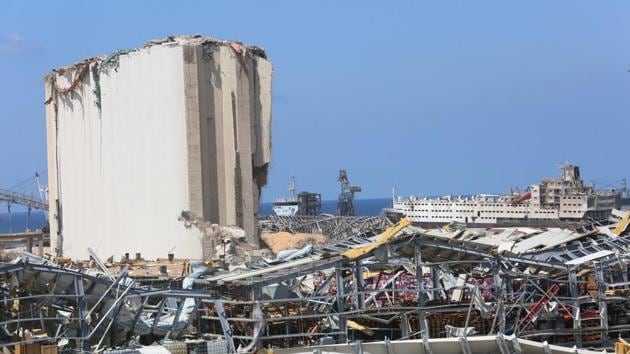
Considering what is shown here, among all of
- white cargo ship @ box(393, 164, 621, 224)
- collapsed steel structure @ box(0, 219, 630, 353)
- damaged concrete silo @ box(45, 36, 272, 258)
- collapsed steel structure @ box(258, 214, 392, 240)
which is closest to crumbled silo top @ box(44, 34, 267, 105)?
damaged concrete silo @ box(45, 36, 272, 258)

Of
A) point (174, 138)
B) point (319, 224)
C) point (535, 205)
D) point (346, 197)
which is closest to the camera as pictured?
point (174, 138)

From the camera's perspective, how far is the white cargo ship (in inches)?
3167

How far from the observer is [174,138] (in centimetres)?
3616

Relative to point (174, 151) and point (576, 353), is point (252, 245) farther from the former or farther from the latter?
point (576, 353)

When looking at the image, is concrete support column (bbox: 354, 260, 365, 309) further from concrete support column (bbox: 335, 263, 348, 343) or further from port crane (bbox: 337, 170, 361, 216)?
port crane (bbox: 337, 170, 361, 216)

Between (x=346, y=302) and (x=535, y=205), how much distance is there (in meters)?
63.2

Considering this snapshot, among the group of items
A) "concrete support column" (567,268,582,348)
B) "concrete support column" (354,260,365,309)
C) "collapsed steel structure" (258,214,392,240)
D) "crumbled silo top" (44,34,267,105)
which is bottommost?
"concrete support column" (567,268,582,348)

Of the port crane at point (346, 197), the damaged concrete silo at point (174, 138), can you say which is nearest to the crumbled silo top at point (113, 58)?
the damaged concrete silo at point (174, 138)

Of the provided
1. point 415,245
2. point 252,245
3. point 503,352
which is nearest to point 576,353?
point 503,352

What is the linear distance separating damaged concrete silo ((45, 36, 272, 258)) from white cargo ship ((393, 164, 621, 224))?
150ft

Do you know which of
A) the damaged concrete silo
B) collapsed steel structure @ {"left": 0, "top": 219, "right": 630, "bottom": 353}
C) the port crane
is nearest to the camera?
collapsed steel structure @ {"left": 0, "top": 219, "right": 630, "bottom": 353}

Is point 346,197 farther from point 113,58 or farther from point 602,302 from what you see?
point 602,302

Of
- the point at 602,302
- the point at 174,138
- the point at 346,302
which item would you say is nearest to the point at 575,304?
the point at 602,302

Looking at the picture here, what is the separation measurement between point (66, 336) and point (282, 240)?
26.8 meters
